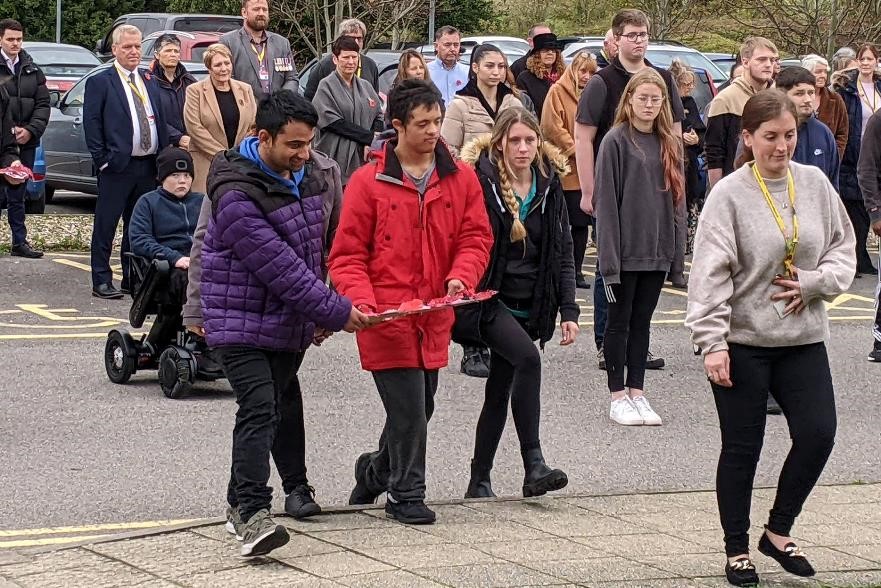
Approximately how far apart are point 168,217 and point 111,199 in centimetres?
330

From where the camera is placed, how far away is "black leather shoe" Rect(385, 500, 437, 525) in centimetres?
661

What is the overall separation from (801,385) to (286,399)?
2.14 metres

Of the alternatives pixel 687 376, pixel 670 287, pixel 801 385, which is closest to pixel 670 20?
pixel 670 287

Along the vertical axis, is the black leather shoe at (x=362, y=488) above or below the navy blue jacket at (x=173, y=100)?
Result: below

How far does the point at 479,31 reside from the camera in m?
41.1

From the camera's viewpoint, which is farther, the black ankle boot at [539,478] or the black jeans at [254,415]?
the black ankle boot at [539,478]

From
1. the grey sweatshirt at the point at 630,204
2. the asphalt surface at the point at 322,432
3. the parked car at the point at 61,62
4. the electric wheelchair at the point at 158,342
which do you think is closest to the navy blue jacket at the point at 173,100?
the asphalt surface at the point at 322,432

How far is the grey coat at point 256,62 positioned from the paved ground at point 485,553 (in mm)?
7317

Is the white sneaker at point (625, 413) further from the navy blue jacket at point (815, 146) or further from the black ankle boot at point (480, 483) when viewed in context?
the navy blue jacket at point (815, 146)

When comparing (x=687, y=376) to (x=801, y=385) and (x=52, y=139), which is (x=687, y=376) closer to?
(x=801, y=385)

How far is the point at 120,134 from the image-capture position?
43.3 feet

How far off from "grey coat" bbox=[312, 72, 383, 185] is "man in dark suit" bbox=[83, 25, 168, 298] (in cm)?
130

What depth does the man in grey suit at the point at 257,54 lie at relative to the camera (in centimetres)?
1362

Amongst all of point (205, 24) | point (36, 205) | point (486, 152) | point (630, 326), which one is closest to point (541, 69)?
point (630, 326)
